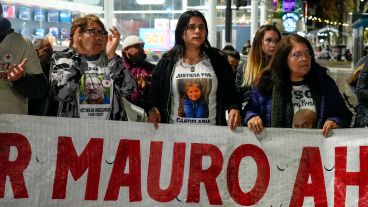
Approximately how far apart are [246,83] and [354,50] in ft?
74.9

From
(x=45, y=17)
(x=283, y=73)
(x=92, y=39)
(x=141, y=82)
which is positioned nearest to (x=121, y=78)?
(x=92, y=39)

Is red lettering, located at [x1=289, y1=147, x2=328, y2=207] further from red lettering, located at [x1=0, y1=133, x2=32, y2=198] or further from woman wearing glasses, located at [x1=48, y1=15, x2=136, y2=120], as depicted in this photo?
red lettering, located at [x1=0, y1=133, x2=32, y2=198]

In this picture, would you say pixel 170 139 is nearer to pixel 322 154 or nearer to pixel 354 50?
pixel 322 154

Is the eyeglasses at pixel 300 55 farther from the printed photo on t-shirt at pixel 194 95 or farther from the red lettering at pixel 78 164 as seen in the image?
the red lettering at pixel 78 164

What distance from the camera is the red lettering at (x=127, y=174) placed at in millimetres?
4344

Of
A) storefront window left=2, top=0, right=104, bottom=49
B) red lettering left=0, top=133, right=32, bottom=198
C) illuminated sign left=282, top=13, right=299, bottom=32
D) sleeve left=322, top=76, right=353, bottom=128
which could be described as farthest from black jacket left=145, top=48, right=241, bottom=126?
illuminated sign left=282, top=13, right=299, bottom=32

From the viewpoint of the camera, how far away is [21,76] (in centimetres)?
414

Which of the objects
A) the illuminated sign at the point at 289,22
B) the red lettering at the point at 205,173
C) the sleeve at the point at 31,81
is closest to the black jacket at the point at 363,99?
the red lettering at the point at 205,173

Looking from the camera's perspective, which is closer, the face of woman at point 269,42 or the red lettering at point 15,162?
the red lettering at point 15,162

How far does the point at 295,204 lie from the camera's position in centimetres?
433

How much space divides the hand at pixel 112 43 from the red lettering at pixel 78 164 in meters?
0.61

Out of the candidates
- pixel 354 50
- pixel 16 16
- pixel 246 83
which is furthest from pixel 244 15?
pixel 246 83

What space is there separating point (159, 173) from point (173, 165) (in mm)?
112

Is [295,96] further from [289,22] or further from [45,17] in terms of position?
[289,22]
